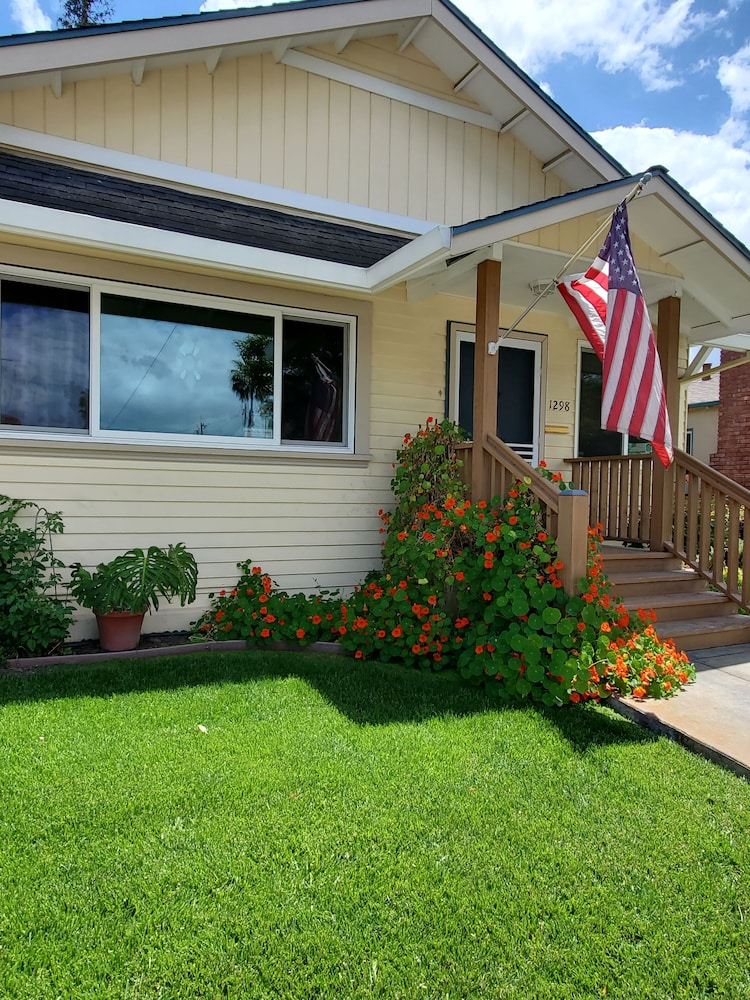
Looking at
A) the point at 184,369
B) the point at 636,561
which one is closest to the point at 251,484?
the point at 184,369

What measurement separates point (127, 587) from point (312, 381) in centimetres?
244

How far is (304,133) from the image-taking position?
5.44 m

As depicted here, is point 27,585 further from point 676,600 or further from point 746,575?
point 746,575

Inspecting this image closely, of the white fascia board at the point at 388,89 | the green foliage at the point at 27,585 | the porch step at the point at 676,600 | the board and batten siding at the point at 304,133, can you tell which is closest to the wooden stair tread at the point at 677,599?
the porch step at the point at 676,600

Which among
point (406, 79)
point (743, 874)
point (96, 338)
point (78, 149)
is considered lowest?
point (743, 874)

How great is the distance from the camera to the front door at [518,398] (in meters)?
6.60

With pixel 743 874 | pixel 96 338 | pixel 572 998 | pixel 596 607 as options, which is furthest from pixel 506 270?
pixel 572 998

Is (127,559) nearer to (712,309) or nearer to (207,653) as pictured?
(207,653)

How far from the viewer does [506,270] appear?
5.55 m

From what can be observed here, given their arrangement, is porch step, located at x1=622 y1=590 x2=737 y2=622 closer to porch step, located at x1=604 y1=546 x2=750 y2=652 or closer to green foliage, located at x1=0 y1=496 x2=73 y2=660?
porch step, located at x1=604 y1=546 x2=750 y2=652

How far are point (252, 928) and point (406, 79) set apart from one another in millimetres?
6747

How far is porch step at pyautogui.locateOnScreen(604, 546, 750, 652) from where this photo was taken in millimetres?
5016

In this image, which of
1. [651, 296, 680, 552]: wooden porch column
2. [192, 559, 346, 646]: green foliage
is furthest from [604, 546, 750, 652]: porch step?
[192, 559, 346, 646]: green foliage

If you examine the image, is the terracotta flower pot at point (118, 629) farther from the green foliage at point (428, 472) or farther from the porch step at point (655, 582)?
the porch step at point (655, 582)
